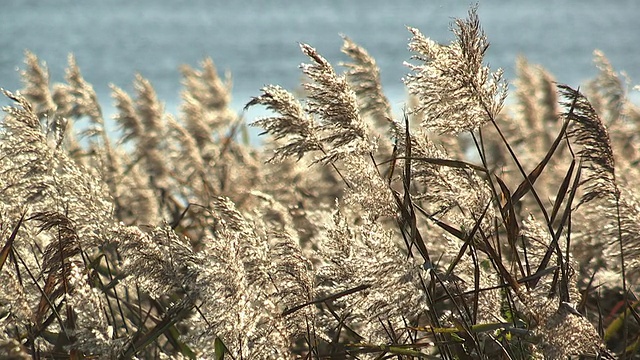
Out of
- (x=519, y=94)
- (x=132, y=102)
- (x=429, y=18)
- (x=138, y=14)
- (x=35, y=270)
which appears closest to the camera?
(x=35, y=270)

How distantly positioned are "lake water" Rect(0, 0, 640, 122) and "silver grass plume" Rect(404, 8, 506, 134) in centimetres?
1353

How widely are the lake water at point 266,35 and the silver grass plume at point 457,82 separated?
1353cm

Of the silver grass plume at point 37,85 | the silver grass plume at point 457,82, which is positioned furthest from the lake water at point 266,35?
the silver grass plume at point 457,82

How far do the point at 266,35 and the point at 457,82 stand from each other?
80.7ft

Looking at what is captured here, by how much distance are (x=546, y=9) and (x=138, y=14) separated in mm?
15545

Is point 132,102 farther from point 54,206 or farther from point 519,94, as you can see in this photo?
point 54,206

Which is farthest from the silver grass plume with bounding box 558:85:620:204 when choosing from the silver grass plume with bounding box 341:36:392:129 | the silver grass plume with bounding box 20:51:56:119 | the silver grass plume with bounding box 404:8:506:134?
the silver grass plume with bounding box 20:51:56:119

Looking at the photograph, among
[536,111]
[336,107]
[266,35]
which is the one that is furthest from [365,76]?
[266,35]

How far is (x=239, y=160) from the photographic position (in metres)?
6.82

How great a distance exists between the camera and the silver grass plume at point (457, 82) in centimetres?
248

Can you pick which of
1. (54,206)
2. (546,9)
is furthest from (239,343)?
(546,9)

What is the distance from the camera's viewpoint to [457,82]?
2504 millimetres

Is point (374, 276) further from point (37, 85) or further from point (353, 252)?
point (37, 85)

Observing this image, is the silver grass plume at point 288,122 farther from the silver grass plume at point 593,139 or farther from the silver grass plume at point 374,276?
the silver grass plume at point 593,139
